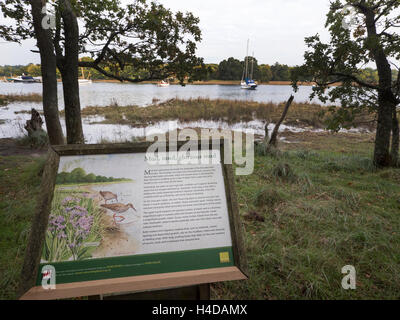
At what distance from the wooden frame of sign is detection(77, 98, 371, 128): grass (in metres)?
13.4

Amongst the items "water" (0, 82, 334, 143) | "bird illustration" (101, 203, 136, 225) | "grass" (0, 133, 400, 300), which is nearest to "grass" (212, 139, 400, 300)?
"grass" (0, 133, 400, 300)

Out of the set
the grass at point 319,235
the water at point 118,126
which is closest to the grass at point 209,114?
the water at point 118,126

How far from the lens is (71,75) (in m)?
4.89

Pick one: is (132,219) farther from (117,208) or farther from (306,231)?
(306,231)

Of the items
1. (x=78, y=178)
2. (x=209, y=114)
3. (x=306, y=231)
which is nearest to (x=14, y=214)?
(x=78, y=178)

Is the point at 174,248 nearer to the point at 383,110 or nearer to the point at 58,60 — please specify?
the point at 58,60

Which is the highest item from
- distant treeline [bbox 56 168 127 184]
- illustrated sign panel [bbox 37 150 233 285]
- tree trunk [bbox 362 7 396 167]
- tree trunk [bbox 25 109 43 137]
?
tree trunk [bbox 362 7 396 167]

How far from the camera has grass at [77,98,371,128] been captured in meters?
16.2

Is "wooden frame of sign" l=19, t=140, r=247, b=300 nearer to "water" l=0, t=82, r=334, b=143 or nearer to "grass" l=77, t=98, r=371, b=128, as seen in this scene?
"water" l=0, t=82, r=334, b=143

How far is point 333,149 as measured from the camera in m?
9.16

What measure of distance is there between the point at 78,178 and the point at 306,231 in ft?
9.94

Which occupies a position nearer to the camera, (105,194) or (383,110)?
(105,194)
